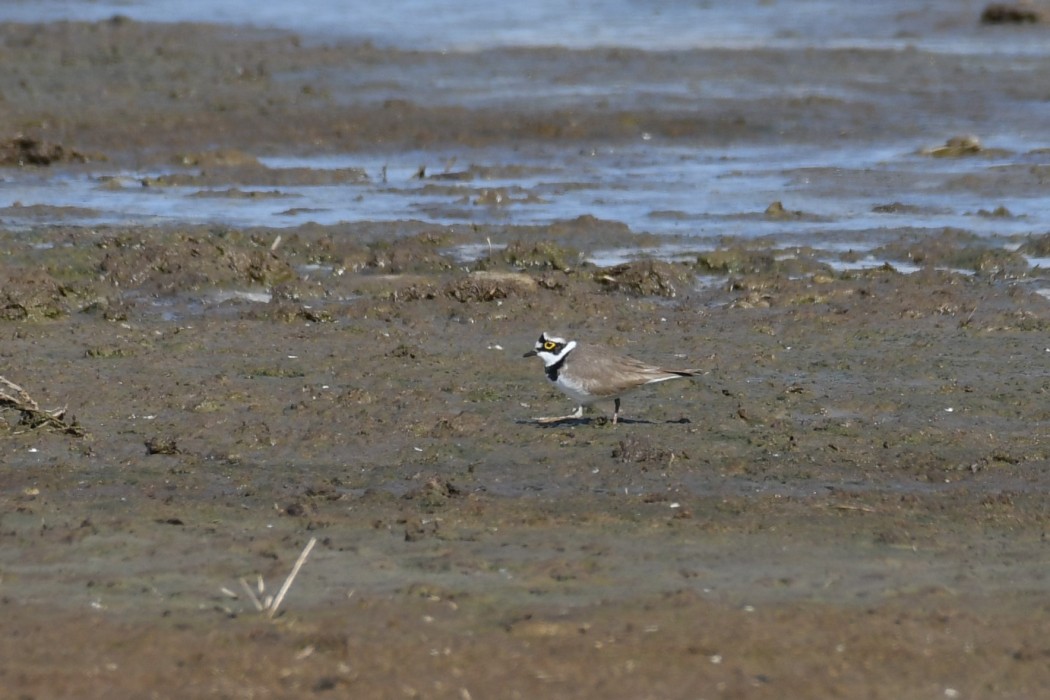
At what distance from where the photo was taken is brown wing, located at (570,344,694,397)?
960 centimetres

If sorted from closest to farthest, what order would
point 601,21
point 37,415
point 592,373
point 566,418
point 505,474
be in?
point 505,474 < point 37,415 < point 592,373 < point 566,418 < point 601,21

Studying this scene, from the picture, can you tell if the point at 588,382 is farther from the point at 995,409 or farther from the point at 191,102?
the point at 191,102

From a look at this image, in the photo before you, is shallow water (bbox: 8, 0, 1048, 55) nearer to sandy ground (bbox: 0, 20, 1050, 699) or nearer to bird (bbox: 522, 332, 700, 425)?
sandy ground (bbox: 0, 20, 1050, 699)

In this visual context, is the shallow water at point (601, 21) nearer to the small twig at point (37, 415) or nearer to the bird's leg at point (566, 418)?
the bird's leg at point (566, 418)

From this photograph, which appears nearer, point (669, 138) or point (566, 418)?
point (566, 418)

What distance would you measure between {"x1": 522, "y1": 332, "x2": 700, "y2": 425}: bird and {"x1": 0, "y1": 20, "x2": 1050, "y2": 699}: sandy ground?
0.24m

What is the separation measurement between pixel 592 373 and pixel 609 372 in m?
0.10

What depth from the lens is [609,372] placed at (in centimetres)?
963

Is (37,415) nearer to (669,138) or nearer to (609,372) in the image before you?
(609,372)

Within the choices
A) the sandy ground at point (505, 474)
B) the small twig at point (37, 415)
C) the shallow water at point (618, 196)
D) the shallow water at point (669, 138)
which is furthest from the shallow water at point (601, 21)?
the small twig at point (37, 415)

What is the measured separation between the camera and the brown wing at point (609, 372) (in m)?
9.60

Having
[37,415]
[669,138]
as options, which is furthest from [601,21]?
[37,415]

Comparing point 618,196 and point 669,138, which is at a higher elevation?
point 669,138

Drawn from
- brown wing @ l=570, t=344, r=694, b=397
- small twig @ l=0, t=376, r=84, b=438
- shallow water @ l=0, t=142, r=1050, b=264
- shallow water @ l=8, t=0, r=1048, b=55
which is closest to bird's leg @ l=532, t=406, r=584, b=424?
brown wing @ l=570, t=344, r=694, b=397
